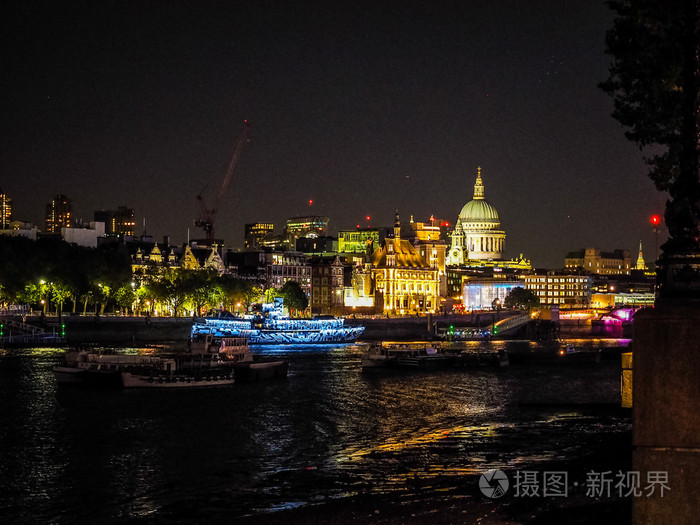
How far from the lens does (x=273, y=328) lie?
10950cm

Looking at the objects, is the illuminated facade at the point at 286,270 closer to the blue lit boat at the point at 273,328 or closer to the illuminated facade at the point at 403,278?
the illuminated facade at the point at 403,278

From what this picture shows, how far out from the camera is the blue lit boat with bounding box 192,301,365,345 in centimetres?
10488

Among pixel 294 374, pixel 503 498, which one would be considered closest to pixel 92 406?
pixel 294 374

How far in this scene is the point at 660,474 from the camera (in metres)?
8.31

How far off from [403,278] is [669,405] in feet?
572

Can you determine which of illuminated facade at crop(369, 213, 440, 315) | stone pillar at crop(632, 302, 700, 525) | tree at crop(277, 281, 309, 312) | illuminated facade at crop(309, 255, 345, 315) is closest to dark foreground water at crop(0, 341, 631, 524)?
stone pillar at crop(632, 302, 700, 525)

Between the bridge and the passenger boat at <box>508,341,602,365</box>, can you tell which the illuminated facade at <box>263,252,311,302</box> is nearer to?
the bridge

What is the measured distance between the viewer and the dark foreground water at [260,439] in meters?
24.0

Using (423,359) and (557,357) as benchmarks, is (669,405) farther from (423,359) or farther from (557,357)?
(557,357)

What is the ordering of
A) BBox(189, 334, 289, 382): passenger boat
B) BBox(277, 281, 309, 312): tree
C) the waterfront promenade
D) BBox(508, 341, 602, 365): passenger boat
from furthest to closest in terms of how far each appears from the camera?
BBox(277, 281, 309, 312): tree, the waterfront promenade, BBox(508, 341, 602, 365): passenger boat, BBox(189, 334, 289, 382): passenger boat

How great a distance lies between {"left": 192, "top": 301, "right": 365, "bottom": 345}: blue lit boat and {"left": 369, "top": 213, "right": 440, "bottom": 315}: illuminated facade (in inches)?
2349

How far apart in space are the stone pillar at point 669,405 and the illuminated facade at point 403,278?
16751 centimetres

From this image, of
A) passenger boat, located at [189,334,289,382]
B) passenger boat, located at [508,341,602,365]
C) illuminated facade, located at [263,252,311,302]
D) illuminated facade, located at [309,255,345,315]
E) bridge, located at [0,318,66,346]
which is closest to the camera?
passenger boat, located at [189,334,289,382]

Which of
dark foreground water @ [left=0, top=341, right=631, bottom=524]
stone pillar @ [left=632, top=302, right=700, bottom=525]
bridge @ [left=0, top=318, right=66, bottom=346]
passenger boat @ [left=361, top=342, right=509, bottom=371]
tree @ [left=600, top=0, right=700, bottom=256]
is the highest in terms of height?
tree @ [left=600, top=0, right=700, bottom=256]
